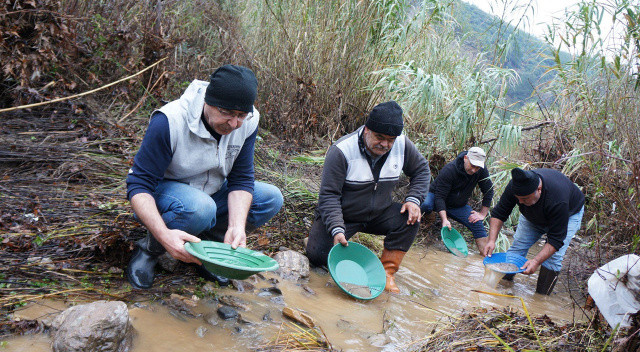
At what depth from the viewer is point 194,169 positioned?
257 cm

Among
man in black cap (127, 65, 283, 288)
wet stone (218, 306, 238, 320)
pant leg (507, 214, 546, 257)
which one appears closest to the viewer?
man in black cap (127, 65, 283, 288)

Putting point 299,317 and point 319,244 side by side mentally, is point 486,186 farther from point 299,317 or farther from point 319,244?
point 299,317

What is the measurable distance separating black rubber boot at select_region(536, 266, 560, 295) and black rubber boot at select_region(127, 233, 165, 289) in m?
3.58

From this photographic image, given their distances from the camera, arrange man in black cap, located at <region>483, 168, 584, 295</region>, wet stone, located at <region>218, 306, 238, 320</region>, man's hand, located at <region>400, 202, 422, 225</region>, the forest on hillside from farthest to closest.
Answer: man in black cap, located at <region>483, 168, 584, 295</region>
man's hand, located at <region>400, 202, 422, 225</region>
the forest on hillside
wet stone, located at <region>218, 306, 238, 320</region>

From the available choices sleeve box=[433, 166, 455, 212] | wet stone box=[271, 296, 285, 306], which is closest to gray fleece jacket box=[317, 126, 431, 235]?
wet stone box=[271, 296, 285, 306]

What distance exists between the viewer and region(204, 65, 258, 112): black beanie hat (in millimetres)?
2299

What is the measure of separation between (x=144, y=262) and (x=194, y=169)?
60cm

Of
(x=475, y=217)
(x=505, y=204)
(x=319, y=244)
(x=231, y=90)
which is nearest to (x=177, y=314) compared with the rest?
(x=231, y=90)

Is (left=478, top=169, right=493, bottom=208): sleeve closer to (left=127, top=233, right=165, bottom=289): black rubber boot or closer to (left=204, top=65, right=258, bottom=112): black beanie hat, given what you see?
(left=204, top=65, right=258, bottom=112): black beanie hat

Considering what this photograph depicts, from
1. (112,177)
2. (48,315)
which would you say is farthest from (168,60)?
(48,315)

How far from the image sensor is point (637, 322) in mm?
1950

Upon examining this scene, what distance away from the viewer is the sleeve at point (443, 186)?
5.08 m

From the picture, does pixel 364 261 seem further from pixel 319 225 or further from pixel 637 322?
pixel 637 322

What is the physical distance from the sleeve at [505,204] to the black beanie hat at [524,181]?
0.31 metres
